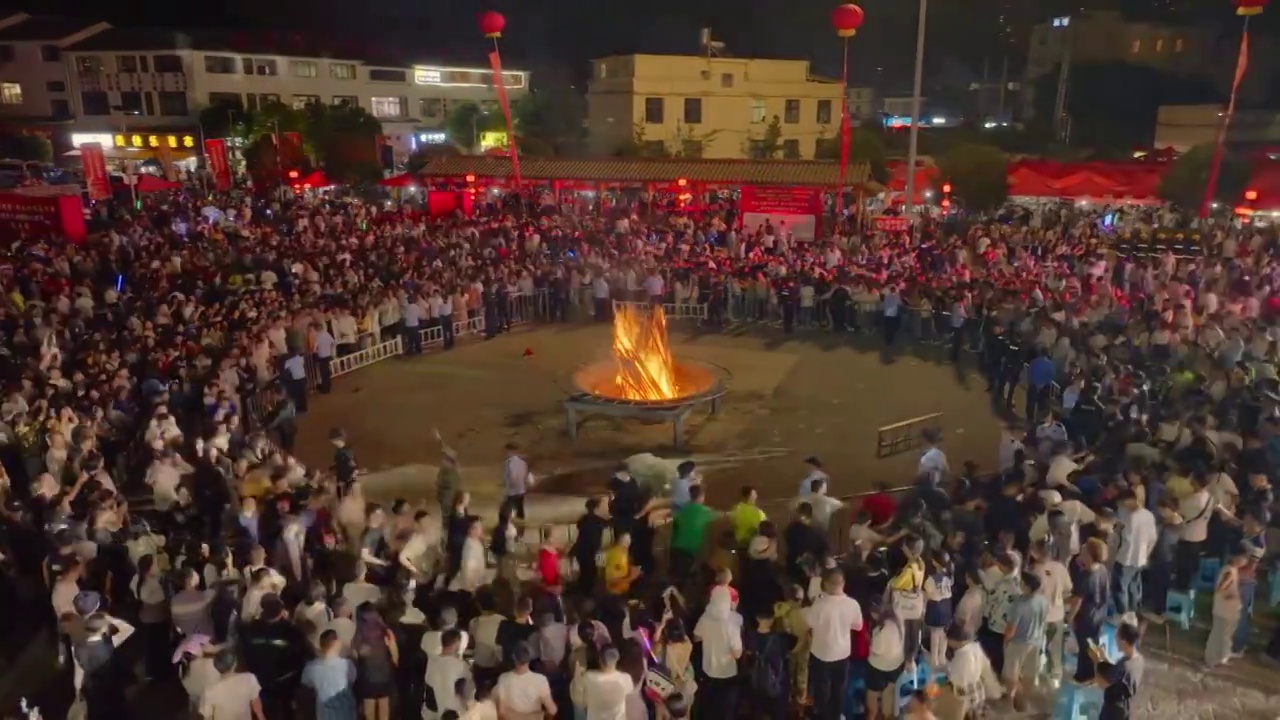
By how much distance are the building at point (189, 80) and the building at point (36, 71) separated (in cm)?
77

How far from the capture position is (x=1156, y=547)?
8.89 meters

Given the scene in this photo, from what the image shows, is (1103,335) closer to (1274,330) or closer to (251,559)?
(1274,330)

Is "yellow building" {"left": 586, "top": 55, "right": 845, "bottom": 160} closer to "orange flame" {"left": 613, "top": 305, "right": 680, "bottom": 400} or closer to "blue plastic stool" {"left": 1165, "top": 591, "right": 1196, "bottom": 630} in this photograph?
"orange flame" {"left": 613, "top": 305, "right": 680, "bottom": 400}

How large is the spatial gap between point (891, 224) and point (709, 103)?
27.0 m

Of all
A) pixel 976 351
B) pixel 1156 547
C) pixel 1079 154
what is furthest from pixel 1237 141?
pixel 1156 547

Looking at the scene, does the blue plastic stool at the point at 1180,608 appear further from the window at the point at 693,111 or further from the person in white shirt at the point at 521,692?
the window at the point at 693,111

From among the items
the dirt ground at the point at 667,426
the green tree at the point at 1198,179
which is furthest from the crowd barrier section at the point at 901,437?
the green tree at the point at 1198,179

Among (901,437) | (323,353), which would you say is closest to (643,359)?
(901,437)

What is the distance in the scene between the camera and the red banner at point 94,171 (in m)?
30.4

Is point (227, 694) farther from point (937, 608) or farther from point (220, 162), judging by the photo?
point (220, 162)

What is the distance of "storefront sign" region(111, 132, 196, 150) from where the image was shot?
56594 mm

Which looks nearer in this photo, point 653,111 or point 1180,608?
point 1180,608

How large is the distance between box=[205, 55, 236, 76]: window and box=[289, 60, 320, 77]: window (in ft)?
12.8

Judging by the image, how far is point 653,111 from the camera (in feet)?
172
